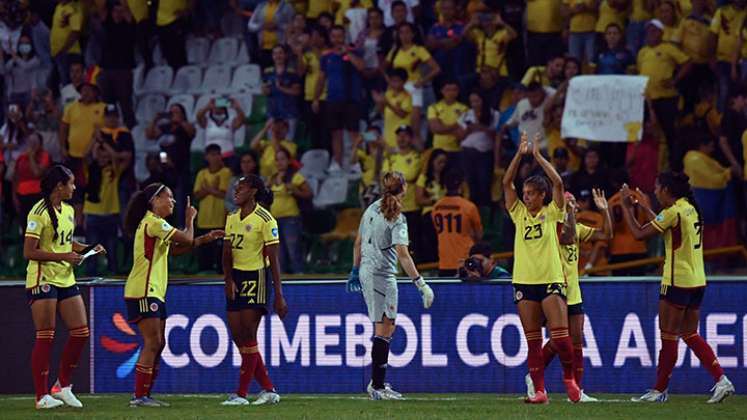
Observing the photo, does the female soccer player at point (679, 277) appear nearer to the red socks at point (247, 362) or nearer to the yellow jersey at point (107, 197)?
the red socks at point (247, 362)

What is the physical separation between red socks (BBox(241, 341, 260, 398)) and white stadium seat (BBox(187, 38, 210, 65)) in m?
12.0

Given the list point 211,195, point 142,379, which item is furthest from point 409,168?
point 142,379

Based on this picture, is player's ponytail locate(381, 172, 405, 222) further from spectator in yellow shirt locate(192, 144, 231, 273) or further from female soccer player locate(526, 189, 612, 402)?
spectator in yellow shirt locate(192, 144, 231, 273)

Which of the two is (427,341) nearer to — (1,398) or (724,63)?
(1,398)

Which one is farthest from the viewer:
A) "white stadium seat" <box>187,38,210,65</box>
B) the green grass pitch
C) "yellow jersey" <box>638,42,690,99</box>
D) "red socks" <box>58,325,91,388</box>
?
"white stadium seat" <box>187,38,210,65</box>

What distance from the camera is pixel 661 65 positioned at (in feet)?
68.6

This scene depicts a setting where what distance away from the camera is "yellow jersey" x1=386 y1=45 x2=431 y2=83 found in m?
22.3

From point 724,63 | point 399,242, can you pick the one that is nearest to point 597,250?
point 724,63

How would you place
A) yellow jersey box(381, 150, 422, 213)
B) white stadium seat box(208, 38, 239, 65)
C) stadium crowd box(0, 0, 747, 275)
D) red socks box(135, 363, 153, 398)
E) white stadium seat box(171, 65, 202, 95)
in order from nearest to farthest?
red socks box(135, 363, 153, 398) → stadium crowd box(0, 0, 747, 275) → yellow jersey box(381, 150, 422, 213) → white stadium seat box(171, 65, 202, 95) → white stadium seat box(208, 38, 239, 65)

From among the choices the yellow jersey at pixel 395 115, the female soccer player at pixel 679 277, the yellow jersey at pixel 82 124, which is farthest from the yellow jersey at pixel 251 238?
the yellow jersey at pixel 82 124

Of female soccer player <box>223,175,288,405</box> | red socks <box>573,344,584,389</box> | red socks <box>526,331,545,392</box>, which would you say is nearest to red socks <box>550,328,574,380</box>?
red socks <box>526,331,545,392</box>

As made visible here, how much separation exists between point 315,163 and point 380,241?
8460 mm

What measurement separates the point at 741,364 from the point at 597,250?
427 centimetres

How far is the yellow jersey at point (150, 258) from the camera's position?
14094mm
